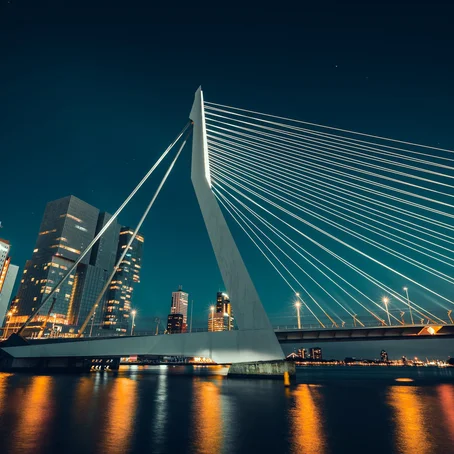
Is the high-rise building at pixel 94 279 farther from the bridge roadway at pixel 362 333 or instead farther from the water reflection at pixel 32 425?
the water reflection at pixel 32 425

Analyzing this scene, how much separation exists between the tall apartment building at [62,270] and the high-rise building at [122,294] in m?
6.78

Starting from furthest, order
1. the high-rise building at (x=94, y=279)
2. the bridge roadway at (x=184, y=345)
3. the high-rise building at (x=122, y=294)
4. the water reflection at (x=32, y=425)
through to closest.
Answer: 1. the high-rise building at (x=122, y=294)
2. the high-rise building at (x=94, y=279)
3. the bridge roadway at (x=184, y=345)
4. the water reflection at (x=32, y=425)

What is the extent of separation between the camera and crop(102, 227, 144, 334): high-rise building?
146 m

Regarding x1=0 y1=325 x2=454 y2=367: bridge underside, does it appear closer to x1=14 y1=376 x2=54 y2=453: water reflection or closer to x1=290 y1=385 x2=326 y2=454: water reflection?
x1=290 y1=385 x2=326 y2=454: water reflection

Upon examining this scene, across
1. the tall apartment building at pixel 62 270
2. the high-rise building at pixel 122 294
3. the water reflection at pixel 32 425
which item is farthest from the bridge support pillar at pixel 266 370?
the high-rise building at pixel 122 294

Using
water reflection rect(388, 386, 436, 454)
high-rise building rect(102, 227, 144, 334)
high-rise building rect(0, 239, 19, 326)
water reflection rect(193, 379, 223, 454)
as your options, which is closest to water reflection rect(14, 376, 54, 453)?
water reflection rect(193, 379, 223, 454)

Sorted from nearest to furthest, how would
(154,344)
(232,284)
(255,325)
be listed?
(255,325) < (232,284) < (154,344)

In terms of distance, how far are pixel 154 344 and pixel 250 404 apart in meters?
10.1

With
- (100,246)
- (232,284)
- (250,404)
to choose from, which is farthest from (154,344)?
(100,246)

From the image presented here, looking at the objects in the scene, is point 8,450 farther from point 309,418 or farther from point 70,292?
point 70,292

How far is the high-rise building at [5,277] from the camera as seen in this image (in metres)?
113

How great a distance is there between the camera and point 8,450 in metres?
6.27

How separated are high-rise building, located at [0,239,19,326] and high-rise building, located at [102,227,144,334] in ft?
127

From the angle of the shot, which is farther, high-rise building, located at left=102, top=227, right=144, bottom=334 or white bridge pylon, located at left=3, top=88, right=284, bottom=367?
high-rise building, located at left=102, top=227, right=144, bottom=334
